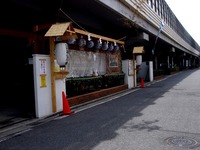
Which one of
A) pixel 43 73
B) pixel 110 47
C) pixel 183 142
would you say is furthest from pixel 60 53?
pixel 110 47

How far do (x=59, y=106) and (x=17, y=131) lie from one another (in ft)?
9.85

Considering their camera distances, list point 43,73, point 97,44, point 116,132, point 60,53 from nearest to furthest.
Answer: point 116,132
point 43,73
point 60,53
point 97,44

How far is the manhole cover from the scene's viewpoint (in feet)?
16.9

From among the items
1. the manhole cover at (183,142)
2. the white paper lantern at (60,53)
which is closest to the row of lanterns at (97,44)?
the white paper lantern at (60,53)

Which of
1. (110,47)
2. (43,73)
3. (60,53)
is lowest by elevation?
(43,73)

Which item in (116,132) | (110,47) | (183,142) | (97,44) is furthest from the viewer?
(110,47)

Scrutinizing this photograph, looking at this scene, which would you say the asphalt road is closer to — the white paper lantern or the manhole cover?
the manhole cover

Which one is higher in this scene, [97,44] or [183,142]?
[97,44]

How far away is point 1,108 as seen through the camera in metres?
11.4

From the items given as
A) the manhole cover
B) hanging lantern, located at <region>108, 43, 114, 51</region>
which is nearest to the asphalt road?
the manhole cover

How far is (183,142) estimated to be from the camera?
210 inches

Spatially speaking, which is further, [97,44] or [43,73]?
[97,44]

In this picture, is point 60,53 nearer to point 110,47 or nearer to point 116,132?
point 116,132

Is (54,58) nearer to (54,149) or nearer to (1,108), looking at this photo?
(1,108)
